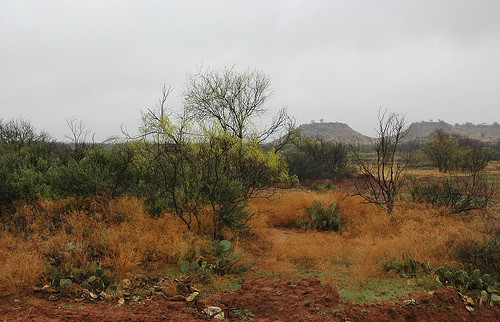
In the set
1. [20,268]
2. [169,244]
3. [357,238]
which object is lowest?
[357,238]

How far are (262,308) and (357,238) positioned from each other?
4.75 meters

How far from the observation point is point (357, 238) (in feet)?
27.1

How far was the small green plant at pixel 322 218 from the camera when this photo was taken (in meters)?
9.86

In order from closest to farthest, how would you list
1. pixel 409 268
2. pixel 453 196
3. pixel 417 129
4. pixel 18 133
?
pixel 409 268 < pixel 453 196 < pixel 18 133 < pixel 417 129

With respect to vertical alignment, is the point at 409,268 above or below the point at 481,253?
below

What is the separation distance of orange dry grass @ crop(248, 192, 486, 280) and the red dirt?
1.21 meters

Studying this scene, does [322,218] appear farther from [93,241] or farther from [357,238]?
[93,241]

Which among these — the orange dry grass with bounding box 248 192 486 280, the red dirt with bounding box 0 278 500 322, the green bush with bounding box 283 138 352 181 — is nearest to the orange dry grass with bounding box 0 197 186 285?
the red dirt with bounding box 0 278 500 322

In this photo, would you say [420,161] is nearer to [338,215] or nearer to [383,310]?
[338,215]

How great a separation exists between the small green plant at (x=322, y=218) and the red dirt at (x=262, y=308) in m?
5.17

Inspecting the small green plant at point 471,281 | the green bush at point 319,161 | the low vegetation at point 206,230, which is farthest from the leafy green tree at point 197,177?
the green bush at point 319,161

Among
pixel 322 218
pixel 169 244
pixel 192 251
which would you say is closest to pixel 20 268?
pixel 169 244

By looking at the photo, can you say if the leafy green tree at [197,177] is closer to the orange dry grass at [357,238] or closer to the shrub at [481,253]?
the orange dry grass at [357,238]

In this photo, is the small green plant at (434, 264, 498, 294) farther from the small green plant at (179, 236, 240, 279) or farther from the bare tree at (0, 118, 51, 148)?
the bare tree at (0, 118, 51, 148)
